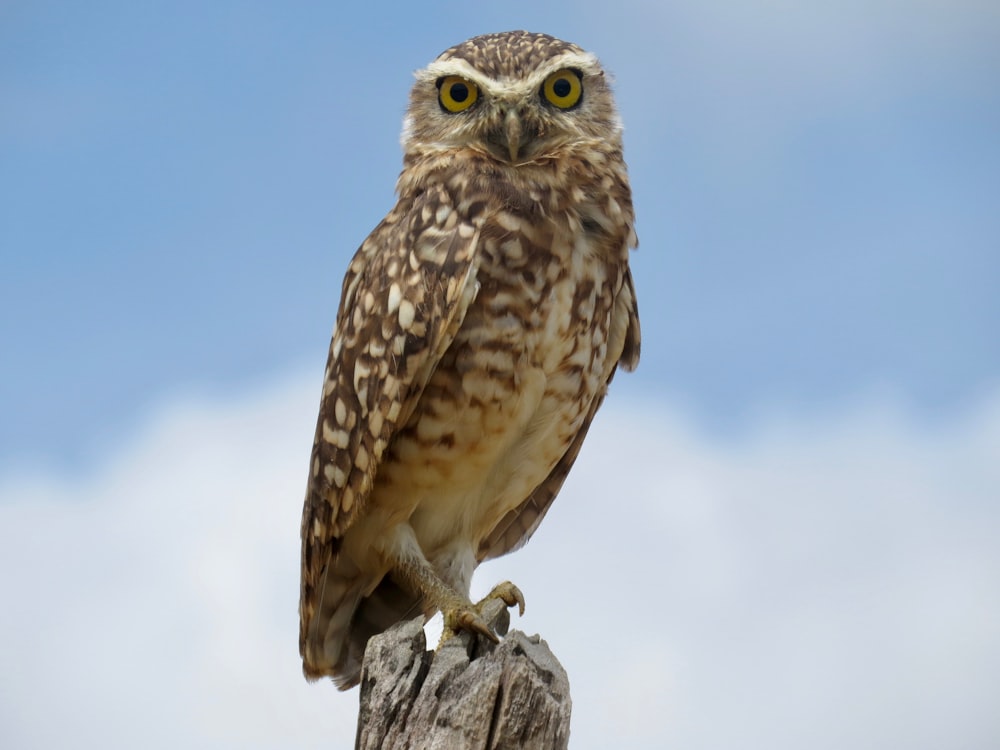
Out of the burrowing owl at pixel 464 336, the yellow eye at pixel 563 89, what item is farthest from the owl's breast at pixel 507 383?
the yellow eye at pixel 563 89

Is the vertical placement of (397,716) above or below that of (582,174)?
below

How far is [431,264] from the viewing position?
361cm

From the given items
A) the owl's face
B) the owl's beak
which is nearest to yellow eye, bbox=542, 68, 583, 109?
the owl's face

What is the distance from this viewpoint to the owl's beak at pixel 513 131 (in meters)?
3.78

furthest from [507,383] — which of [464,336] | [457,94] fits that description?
[457,94]

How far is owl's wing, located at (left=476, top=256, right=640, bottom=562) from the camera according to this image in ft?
13.4

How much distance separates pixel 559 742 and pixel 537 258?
144 cm

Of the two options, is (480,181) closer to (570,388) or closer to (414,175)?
(414,175)

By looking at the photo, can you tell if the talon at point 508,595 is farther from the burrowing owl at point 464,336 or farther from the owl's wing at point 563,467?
the owl's wing at point 563,467

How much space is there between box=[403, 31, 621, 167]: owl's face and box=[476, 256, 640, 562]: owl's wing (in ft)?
1.74

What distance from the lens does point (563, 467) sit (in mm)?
4371

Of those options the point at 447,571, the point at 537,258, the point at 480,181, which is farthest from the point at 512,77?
the point at 447,571

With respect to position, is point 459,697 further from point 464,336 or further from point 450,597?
point 464,336

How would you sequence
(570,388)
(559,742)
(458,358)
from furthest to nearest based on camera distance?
(570,388)
(458,358)
(559,742)
